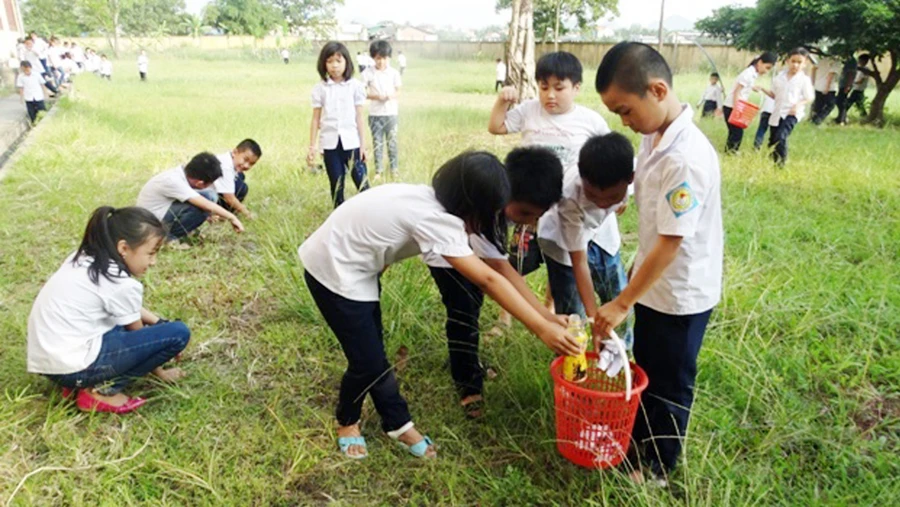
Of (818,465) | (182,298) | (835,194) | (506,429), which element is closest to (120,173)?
(182,298)

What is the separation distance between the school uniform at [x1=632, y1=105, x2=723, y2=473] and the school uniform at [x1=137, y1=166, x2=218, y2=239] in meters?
3.28

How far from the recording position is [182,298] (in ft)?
11.2

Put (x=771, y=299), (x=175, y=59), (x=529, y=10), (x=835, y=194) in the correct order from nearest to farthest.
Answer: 1. (x=771, y=299)
2. (x=835, y=194)
3. (x=529, y=10)
4. (x=175, y=59)

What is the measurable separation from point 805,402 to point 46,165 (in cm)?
724

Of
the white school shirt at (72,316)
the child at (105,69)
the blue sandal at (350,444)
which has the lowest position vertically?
the blue sandal at (350,444)

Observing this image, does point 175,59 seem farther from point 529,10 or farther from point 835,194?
point 835,194

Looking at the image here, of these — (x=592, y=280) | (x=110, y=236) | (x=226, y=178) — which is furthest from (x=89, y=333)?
(x=226, y=178)

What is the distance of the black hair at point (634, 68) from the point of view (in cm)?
160

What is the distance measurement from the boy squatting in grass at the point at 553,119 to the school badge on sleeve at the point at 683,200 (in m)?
1.13

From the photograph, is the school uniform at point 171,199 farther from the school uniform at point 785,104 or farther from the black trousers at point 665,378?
the school uniform at point 785,104

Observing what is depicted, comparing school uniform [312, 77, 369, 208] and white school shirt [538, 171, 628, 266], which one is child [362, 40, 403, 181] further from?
white school shirt [538, 171, 628, 266]

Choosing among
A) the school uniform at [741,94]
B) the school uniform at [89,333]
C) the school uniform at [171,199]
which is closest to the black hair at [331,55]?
the school uniform at [171,199]

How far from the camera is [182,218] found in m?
4.18

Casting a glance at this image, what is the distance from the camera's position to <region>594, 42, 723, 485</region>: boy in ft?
5.21
